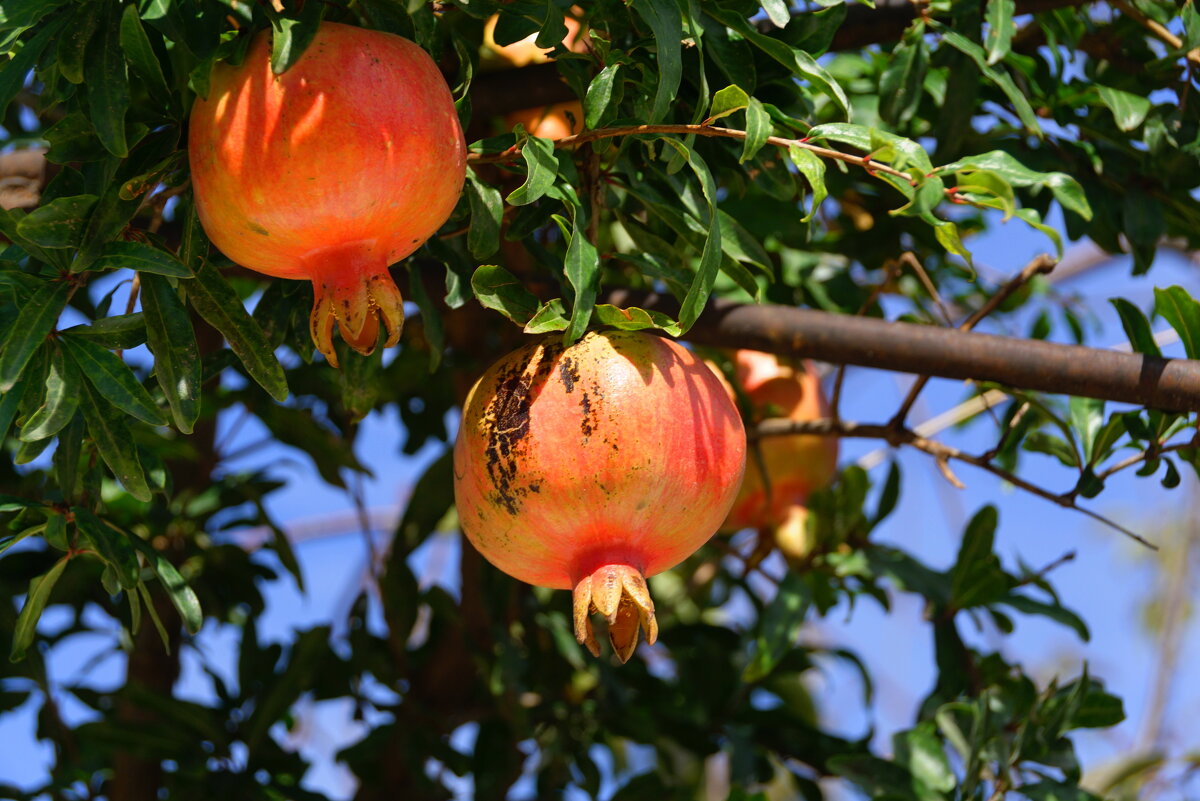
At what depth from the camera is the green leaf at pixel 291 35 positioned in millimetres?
844

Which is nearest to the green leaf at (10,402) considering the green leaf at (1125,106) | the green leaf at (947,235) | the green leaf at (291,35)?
the green leaf at (291,35)

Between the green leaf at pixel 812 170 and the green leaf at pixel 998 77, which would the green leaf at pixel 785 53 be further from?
the green leaf at pixel 998 77

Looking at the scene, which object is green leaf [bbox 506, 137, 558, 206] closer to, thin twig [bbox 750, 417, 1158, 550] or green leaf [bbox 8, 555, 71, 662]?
green leaf [bbox 8, 555, 71, 662]

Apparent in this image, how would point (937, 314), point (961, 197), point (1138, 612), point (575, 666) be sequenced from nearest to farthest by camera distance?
point (961, 197)
point (575, 666)
point (937, 314)
point (1138, 612)

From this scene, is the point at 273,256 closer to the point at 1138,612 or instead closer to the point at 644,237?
the point at 644,237

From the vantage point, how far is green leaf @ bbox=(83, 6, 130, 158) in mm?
918

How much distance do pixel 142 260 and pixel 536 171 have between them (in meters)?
0.30

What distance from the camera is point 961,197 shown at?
1064 millimetres

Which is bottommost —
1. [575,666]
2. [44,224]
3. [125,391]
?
[575,666]

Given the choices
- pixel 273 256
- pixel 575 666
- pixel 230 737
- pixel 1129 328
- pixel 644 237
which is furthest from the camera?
pixel 575 666

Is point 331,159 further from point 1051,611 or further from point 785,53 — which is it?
point 1051,611

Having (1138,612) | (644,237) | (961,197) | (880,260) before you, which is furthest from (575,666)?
(1138,612)

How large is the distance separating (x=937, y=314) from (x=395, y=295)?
162cm

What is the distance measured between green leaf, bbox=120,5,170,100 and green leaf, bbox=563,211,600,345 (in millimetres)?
334
